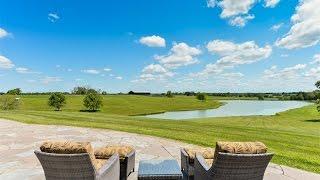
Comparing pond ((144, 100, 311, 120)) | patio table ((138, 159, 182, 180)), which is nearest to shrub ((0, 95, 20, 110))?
pond ((144, 100, 311, 120))

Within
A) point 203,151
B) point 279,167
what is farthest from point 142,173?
point 279,167

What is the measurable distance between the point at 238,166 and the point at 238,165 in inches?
0.8

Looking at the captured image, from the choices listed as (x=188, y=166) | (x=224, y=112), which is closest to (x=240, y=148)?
(x=188, y=166)

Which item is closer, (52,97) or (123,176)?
(123,176)

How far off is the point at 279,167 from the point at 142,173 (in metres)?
4.15

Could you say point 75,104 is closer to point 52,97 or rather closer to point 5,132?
point 52,97

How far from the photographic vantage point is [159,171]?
5.43m

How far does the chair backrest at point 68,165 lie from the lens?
4746 millimetres

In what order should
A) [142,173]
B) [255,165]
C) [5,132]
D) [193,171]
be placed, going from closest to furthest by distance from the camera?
1. [255,165]
2. [142,173]
3. [193,171]
4. [5,132]

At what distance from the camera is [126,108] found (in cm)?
7525

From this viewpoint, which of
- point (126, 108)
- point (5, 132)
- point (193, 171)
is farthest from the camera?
point (126, 108)

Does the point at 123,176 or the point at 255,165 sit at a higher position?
the point at 255,165

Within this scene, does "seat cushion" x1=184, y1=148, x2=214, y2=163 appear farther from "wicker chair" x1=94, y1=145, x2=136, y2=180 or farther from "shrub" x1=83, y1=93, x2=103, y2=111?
"shrub" x1=83, y1=93, x2=103, y2=111

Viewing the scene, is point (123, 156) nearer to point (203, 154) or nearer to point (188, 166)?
point (188, 166)
